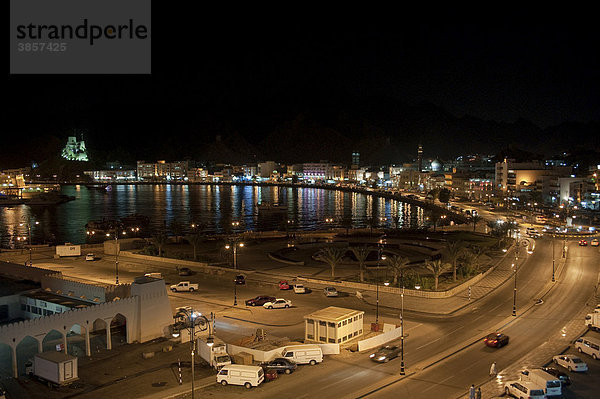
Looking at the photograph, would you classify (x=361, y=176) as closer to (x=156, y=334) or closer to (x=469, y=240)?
(x=469, y=240)

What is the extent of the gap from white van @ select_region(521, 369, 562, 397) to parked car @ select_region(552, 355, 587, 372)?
69.5 inches

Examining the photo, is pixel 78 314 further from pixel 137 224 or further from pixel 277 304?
pixel 137 224

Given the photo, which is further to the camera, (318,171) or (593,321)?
(318,171)

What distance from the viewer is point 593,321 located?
16.2 metres

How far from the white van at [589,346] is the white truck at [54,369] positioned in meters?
13.1

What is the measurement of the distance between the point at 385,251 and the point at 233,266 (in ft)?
30.6

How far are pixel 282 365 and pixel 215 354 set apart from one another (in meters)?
1.82

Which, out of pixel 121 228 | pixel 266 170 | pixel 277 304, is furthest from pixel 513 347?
pixel 266 170

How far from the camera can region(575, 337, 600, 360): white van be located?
45.8 ft

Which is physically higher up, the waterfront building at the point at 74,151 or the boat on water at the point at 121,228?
the waterfront building at the point at 74,151

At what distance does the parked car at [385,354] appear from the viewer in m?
13.5

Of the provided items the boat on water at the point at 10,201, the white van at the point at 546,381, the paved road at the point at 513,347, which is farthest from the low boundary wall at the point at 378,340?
the boat on water at the point at 10,201

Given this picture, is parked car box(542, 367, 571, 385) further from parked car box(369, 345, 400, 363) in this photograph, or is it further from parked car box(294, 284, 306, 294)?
parked car box(294, 284, 306, 294)

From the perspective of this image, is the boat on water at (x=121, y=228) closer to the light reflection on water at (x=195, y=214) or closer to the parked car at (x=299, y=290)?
the light reflection on water at (x=195, y=214)
